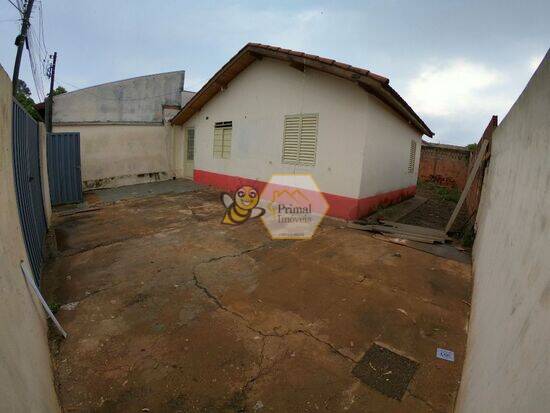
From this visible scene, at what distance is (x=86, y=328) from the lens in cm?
304

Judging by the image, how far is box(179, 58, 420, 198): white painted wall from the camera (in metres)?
7.11

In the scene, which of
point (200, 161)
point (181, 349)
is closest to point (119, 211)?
point (200, 161)

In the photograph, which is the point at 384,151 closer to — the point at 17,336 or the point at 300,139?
the point at 300,139

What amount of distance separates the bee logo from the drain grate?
15.8 ft

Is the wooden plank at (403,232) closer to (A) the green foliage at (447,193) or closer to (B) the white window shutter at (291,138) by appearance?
(B) the white window shutter at (291,138)

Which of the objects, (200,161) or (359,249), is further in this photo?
(200,161)

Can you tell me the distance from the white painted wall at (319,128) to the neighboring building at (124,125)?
3.02 metres

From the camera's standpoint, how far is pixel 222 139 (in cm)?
1098

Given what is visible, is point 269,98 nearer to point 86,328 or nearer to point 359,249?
point 359,249

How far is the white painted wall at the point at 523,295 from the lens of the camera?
3.82 ft

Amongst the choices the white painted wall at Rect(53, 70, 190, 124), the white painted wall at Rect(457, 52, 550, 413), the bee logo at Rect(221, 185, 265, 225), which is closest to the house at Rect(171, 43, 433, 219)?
the bee logo at Rect(221, 185, 265, 225)

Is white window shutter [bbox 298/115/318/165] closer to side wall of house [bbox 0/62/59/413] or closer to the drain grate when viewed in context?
the drain grate

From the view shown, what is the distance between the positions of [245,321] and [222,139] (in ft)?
28.9

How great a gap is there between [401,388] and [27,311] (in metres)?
3.06
